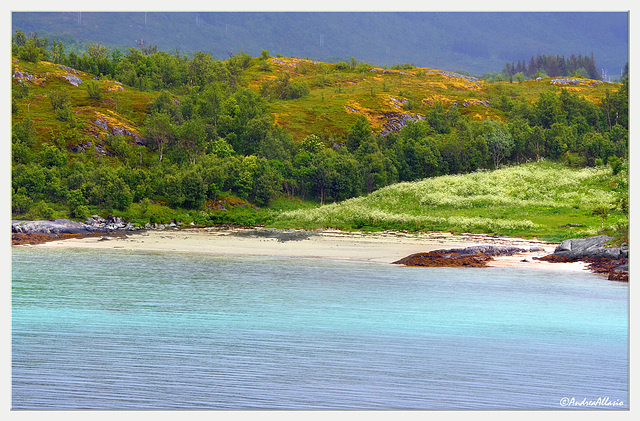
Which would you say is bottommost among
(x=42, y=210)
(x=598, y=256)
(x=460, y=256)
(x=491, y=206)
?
(x=460, y=256)

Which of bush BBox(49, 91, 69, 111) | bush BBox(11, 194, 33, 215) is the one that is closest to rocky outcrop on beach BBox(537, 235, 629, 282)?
bush BBox(11, 194, 33, 215)

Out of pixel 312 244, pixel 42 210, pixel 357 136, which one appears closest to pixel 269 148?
pixel 357 136

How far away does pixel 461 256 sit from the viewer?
40.0 meters

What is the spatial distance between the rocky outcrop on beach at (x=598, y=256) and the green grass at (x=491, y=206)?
25.1 ft

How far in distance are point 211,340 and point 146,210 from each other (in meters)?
45.0

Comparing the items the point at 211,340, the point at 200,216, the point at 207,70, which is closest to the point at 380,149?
the point at 200,216

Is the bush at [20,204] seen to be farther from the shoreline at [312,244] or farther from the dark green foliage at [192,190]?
the dark green foliage at [192,190]

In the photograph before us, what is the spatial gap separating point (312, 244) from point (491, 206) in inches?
997

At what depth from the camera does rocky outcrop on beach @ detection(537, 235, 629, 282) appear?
31.8 m

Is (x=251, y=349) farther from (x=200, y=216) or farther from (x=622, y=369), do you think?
(x=200, y=216)

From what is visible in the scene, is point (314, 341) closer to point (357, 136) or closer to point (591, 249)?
point (591, 249)

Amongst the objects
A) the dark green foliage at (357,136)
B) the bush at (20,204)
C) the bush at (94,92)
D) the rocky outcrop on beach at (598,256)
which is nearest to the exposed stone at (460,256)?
the rocky outcrop on beach at (598,256)

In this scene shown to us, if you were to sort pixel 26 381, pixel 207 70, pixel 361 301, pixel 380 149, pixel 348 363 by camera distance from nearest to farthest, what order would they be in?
1. pixel 26 381
2. pixel 348 363
3. pixel 361 301
4. pixel 380 149
5. pixel 207 70

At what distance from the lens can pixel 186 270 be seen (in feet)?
113
